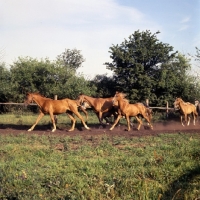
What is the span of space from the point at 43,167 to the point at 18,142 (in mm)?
4824

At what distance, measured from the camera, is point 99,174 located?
8.02m

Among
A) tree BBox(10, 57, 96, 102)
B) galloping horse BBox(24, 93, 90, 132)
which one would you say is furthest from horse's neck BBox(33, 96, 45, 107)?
tree BBox(10, 57, 96, 102)

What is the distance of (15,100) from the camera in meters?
32.9

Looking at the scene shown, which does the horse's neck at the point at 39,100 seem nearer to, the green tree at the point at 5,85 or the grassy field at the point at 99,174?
the grassy field at the point at 99,174

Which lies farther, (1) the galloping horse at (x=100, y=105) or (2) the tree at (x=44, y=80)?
(2) the tree at (x=44, y=80)

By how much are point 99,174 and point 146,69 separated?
26.0 meters

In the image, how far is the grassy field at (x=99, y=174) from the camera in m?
6.93

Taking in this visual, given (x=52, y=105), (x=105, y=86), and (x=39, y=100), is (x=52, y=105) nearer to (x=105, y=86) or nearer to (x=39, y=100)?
(x=39, y=100)

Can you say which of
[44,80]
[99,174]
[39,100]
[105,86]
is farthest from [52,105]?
[105,86]

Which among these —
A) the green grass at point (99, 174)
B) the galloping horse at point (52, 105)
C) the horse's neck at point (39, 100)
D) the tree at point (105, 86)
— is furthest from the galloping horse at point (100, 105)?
the tree at point (105, 86)

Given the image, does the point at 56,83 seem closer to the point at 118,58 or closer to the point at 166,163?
the point at 118,58

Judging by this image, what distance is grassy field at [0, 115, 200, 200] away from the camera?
22.7 feet

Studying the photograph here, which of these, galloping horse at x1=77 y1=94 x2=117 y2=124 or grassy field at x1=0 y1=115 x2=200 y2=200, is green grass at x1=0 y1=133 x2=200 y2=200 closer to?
grassy field at x1=0 y1=115 x2=200 y2=200

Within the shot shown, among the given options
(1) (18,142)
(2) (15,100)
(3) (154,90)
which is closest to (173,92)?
→ (3) (154,90)
